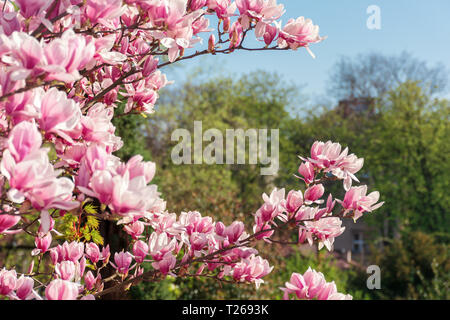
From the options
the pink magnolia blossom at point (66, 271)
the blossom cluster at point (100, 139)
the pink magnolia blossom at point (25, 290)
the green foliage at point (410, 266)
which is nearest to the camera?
the blossom cluster at point (100, 139)

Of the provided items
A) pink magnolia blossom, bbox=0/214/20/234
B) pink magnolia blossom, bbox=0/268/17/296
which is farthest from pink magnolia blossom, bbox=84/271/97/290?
pink magnolia blossom, bbox=0/214/20/234

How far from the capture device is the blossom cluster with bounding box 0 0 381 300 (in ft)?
4.56

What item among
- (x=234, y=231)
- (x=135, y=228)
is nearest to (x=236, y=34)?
(x=234, y=231)

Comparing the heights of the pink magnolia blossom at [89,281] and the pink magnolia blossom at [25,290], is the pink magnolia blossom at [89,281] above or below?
below

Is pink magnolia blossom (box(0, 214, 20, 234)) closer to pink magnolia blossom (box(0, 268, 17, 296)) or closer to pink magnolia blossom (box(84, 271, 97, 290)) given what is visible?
pink magnolia blossom (box(0, 268, 17, 296))

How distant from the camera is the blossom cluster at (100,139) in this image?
1389 millimetres

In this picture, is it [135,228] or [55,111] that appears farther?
[135,228]

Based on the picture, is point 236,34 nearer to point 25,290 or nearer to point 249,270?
point 249,270

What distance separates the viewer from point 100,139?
177 cm

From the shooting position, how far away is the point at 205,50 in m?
2.41

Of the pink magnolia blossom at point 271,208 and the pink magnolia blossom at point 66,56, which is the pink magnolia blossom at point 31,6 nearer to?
the pink magnolia blossom at point 66,56

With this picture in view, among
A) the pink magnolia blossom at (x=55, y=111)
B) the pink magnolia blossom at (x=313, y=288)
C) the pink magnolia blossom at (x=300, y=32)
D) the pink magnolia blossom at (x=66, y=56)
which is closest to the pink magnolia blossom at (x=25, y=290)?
the pink magnolia blossom at (x=55, y=111)

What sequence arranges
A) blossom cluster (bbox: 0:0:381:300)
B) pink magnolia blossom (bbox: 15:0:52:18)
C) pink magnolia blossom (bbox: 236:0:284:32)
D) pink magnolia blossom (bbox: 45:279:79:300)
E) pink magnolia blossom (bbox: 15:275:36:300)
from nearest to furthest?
1. blossom cluster (bbox: 0:0:381:300)
2. pink magnolia blossom (bbox: 45:279:79:300)
3. pink magnolia blossom (bbox: 15:0:52:18)
4. pink magnolia blossom (bbox: 15:275:36:300)
5. pink magnolia blossom (bbox: 236:0:284:32)

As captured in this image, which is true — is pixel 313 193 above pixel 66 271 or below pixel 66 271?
above
